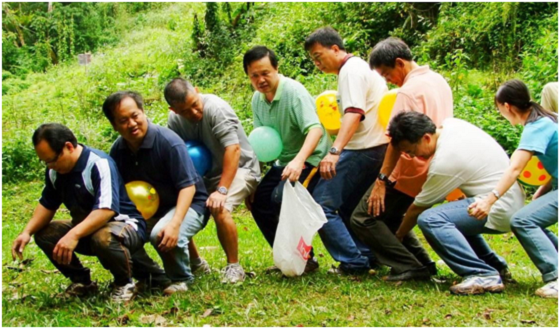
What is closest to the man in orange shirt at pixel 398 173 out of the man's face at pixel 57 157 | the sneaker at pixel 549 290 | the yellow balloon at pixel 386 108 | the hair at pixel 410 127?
the yellow balloon at pixel 386 108

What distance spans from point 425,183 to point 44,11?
67.7ft

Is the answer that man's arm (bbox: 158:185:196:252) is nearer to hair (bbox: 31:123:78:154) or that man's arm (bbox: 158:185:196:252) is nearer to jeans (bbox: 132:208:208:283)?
jeans (bbox: 132:208:208:283)

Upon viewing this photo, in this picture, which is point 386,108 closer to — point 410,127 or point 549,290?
point 410,127

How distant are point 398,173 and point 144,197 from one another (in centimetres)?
190

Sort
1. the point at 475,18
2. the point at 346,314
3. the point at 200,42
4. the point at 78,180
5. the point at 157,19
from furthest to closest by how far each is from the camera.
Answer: the point at 157,19 < the point at 200,42 < the point at 475,18 < the point at 78,180 < the point at 346,314

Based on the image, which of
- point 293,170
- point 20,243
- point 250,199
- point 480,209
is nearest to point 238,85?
point 250,199

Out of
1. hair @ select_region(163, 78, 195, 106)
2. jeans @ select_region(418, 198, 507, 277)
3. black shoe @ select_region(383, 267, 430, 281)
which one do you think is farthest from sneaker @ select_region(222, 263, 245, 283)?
jeans @ select_region(418, 198, 507, 277)

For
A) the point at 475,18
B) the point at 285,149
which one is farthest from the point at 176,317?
the point at 475,18

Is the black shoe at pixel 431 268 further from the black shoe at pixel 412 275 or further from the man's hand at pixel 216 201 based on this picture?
the man's hand at pixel 216 201

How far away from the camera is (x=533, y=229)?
4.14 meters

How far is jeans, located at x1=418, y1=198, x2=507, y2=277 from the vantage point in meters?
4.30

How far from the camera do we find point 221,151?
5.03 metres

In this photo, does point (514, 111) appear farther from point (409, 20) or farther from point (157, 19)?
point (157, 19)

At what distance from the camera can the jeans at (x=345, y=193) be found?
192 inches
